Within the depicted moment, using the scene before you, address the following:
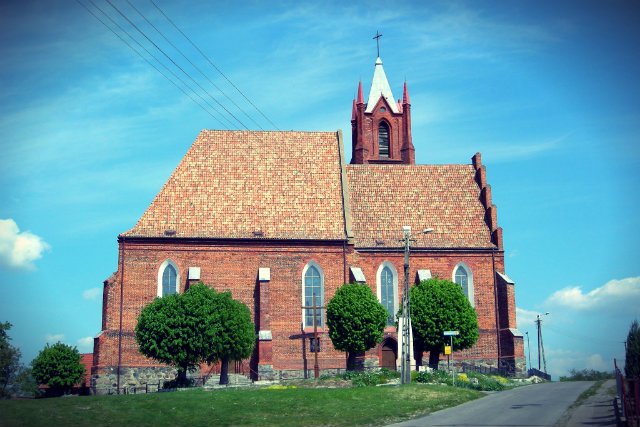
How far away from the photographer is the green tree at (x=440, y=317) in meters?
53.6

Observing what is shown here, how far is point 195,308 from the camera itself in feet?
161

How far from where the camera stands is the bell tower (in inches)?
3024

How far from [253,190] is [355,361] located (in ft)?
49.2

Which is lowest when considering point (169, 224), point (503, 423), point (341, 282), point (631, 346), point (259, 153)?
point (503, 423)

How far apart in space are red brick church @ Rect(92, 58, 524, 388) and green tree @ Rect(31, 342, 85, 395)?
235 cm

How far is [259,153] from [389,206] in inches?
431

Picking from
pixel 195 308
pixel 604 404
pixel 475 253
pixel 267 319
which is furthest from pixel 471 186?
pixel 604 404

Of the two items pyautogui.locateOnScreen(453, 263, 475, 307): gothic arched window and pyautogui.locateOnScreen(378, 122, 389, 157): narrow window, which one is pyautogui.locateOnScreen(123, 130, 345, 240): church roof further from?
pyautogui.locateOnScreen(378, 122, 389, 157): narrow window

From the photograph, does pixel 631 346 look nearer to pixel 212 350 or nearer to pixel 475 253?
pixel 212 350

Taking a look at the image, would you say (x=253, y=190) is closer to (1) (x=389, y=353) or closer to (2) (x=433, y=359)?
(1) (x=389, y=353)

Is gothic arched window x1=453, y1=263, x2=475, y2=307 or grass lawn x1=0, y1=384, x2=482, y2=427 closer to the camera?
grass lawn x1=0, y1=384, x2=482, y2=427

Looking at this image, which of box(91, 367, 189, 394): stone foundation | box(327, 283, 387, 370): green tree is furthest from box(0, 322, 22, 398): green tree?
box(327, 283, 387, 370): green tree

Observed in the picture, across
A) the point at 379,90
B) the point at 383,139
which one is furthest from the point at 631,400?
the point at 379,90

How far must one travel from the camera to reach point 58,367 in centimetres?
4994
